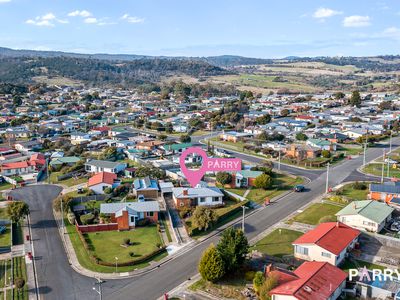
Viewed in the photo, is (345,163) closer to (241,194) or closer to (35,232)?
(241,194)

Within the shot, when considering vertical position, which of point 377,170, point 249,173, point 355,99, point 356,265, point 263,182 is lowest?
point 356,265

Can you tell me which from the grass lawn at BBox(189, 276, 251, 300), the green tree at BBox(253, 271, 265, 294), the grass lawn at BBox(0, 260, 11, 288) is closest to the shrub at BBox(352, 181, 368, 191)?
the grass lawn at BBox(189, 276, 251, 300)

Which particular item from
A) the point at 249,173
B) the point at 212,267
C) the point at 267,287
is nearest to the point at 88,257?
the point at 212,267

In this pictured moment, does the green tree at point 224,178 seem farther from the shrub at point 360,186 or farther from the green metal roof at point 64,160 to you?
the green metal roof at point 64,160

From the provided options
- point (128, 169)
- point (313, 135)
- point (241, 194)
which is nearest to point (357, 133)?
point (313, 135)

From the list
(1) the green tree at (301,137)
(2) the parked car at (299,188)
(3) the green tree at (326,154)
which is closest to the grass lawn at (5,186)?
(2) the parked car at (299,188)
